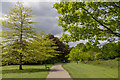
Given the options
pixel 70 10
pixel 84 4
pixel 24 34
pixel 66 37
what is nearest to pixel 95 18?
pixel 84 4

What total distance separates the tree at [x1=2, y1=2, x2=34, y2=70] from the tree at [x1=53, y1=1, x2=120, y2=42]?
1369 cm

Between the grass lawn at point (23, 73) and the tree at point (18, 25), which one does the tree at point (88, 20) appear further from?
the tree at point (18, 25)

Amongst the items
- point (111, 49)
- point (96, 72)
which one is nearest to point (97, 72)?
point (96, 72)

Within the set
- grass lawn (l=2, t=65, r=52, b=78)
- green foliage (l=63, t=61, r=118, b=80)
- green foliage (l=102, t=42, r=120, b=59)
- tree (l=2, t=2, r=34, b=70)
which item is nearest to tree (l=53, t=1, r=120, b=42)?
green foliage (l=102, t=42, r=120, b=59)

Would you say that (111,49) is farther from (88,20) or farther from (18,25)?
(18,25)

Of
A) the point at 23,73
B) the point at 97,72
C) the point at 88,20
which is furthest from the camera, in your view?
the point at 23,73

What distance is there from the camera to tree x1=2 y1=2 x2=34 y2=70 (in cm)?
1922

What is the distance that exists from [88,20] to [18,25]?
51.9 ft

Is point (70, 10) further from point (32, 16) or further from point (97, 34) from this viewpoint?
point (32, 16)

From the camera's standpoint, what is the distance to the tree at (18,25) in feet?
63.1

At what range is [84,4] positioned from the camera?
6.42 m

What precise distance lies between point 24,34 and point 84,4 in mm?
15289

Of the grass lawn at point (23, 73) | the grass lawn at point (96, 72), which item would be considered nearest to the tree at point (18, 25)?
the grass lawn at point (23, 73)

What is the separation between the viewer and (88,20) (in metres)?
6.20
